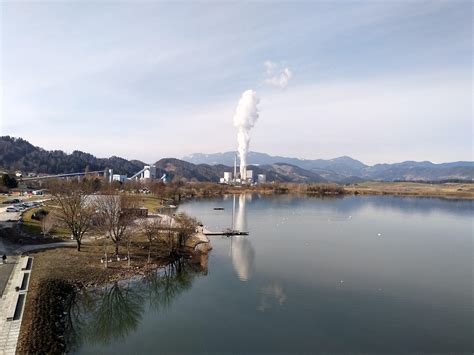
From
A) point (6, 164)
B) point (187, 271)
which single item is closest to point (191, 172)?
point (6, 164)

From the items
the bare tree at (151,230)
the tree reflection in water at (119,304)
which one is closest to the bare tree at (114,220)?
the bare tree at (151,230)

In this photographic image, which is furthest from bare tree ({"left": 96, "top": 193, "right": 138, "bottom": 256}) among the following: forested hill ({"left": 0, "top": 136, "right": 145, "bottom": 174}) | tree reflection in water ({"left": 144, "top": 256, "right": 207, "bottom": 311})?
forested hill ({"left": 0, "top": 136, "right": 145, "bottom": 174})

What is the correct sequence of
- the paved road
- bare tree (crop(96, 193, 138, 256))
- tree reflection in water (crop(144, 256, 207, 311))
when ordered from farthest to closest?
bare tree (crop(96, 193, 138, 256)) → tree reflection in water (crop(144, 256, 207, 311)) → the paved road

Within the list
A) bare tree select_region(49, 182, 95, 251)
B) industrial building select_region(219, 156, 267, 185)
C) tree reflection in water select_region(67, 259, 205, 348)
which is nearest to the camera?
tree reflection in water select_region(67, 259, 205, 348)

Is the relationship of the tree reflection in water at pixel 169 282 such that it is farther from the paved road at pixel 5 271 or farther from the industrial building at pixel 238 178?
the industrial building at pixel 238 178

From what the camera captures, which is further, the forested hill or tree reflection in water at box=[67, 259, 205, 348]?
the forested hill

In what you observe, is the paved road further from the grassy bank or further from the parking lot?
the parking lot
